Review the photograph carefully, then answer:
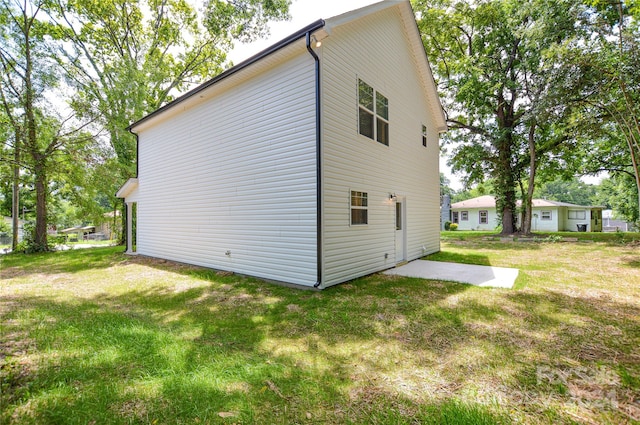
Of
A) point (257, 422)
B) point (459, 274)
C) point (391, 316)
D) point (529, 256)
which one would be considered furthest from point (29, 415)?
point (529, 256)

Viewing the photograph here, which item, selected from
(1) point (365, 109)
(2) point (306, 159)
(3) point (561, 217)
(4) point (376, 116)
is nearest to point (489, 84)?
(4) point (376, 116)

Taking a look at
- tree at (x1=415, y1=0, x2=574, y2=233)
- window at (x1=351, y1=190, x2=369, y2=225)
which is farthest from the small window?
tree at (x1=415, y1=0, x2=574, y2=233)

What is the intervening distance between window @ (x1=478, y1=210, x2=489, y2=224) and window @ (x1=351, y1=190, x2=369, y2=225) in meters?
27.6

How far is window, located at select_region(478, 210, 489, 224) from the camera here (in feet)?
95.0

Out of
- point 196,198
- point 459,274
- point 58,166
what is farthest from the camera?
point 58,166

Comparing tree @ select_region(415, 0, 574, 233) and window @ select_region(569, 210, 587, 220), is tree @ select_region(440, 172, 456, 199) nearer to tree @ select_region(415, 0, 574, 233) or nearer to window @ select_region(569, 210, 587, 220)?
window @ select_region(569, 210, 587, 220)

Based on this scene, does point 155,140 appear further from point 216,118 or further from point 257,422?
point 257,422

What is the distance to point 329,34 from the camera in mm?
5387

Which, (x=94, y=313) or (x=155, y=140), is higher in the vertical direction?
(x=155, y=140)

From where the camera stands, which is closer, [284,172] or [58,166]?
[284,172]

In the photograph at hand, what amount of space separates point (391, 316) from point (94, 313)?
190 inches

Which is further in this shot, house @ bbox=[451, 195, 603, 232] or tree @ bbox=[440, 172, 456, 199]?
tree @ bbox=[440, 172, 456, 199]

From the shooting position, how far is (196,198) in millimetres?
8477

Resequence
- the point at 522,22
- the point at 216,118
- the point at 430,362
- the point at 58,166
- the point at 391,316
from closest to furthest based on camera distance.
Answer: the point at 430,362, the point at 391,316, the point at 216,118, the point at 58,166, the point at 522,22
